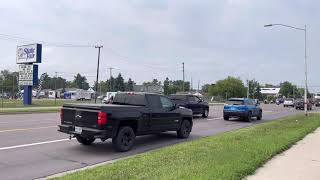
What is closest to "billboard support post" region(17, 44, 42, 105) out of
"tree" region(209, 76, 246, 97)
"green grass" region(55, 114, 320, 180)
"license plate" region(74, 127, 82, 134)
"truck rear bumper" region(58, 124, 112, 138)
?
"truck rear bumper" region(58, 124, 112, 138)

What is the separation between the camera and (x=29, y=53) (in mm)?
56656

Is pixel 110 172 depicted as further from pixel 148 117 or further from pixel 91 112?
pixel 148 117

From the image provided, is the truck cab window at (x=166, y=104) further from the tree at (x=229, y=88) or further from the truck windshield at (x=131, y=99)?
the tree at (x=229, y=88)

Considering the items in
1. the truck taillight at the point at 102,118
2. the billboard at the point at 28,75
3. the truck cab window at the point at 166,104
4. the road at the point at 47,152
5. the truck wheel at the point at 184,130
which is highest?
the billboard at the point at 28,75

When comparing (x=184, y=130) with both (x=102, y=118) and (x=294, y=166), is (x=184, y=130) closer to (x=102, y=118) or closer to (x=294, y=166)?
(x=102, y=118)

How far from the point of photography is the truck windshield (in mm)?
14749

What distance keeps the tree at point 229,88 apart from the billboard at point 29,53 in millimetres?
79625

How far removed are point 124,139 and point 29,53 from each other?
153 feet

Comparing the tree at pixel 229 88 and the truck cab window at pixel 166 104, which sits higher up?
the tree at pixel 229 88

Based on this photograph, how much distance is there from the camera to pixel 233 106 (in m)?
29.2

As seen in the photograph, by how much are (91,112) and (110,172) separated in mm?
4268

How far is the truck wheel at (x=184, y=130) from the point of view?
16938 mm

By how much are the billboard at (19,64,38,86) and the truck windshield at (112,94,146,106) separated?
41100 mm

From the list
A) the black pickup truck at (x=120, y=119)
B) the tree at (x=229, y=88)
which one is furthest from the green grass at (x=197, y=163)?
the tree at (x=229, y=88)
